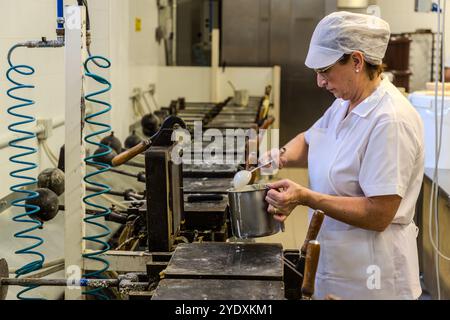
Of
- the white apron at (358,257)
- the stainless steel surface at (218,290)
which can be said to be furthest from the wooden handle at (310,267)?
the white apron at (358,257)

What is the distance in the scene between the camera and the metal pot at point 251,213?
5.48 ft

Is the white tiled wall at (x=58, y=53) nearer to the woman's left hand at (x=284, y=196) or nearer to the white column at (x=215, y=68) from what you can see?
the white column at (x=215, y=68)

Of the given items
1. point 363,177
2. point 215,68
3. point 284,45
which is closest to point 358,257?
point 363,177

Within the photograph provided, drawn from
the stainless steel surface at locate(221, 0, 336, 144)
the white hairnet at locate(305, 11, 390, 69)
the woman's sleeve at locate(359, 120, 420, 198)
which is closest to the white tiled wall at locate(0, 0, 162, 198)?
the stainless steel surface at locate(221, 0, 336, 144)

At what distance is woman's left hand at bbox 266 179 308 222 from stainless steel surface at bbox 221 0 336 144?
4479 mm

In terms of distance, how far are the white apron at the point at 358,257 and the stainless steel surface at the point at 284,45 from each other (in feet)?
14.3

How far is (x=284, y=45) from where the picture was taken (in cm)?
604

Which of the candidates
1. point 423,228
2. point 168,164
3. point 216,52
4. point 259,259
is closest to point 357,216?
point 259,259

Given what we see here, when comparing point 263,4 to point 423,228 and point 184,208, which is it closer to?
point 423,228

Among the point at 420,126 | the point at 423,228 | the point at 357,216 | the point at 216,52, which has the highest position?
the point at 216,52

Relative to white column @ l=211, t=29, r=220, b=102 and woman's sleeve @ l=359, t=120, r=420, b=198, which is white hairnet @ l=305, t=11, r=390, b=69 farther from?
white column @ l=211, t=29, r=220, b=102

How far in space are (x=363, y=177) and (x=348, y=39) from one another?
0.36 meters
